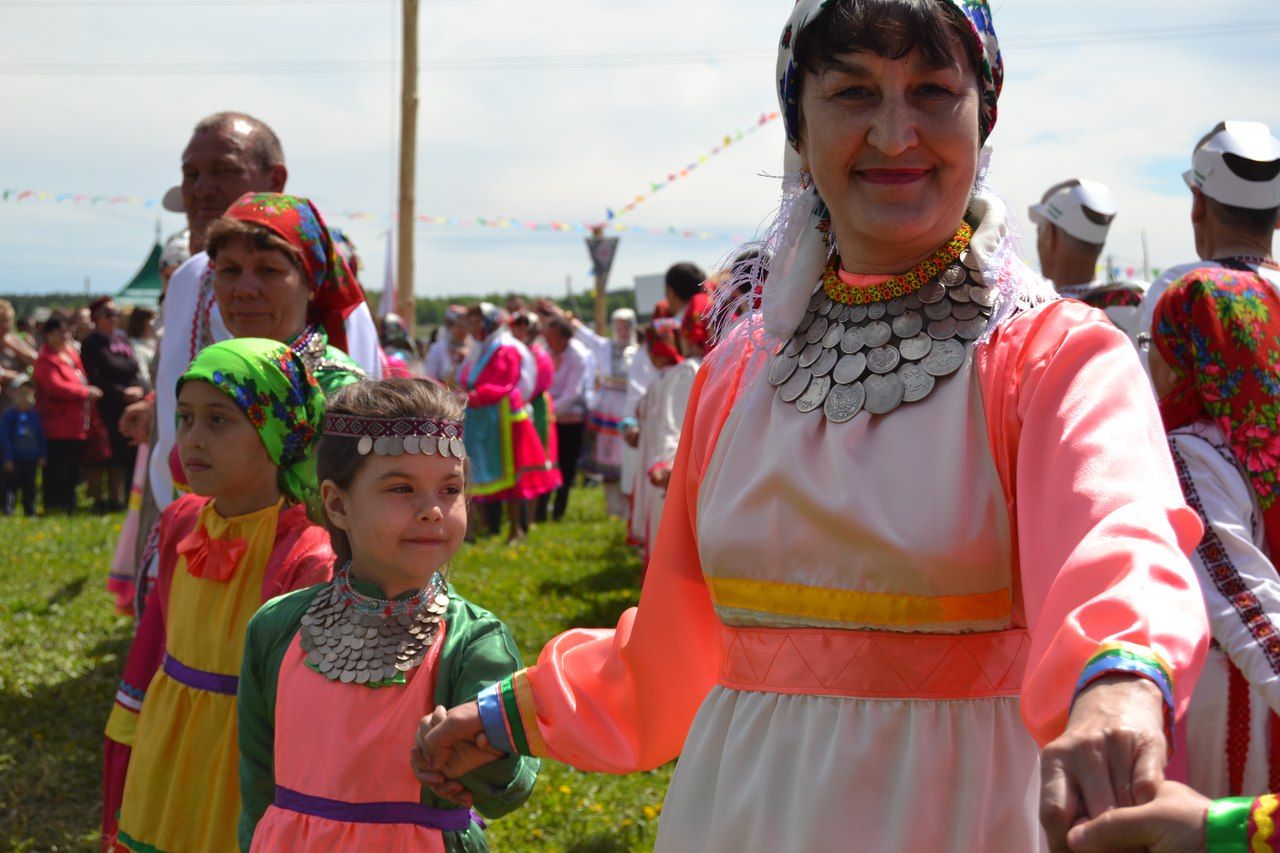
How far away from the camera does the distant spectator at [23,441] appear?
13.2 meters

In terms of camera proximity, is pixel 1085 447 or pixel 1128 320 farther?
pixel 1128 320

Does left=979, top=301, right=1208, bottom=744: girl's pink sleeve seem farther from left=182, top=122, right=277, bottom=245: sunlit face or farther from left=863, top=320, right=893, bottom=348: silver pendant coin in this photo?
left=182, top=122, right=277, bottom=245: sunlit face

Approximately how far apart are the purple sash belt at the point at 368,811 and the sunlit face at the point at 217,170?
2733 millimetres

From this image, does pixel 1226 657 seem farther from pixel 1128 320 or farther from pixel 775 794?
pixel 775 794

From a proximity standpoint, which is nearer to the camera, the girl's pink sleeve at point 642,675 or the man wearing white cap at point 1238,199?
the girl's pink sleeve at point 642,675

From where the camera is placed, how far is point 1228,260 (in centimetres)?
381

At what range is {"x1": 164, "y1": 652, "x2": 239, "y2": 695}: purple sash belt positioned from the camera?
3.11 metres

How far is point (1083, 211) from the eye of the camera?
521cm

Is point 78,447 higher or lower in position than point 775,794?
lower

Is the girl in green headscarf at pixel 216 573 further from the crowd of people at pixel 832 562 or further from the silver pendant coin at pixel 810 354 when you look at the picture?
the silver pendant coin at pixel 810 354

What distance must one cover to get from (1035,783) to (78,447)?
526 inches

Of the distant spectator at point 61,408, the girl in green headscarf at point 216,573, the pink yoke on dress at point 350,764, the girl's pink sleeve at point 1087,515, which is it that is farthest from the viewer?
the distant spectator at point 61,408

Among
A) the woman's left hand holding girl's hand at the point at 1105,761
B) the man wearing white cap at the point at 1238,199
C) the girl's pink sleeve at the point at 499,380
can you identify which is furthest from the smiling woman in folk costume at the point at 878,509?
the girl's pink sleeve at the point at 499,380

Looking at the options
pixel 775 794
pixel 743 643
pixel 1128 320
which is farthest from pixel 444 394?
pixel 1128 320
